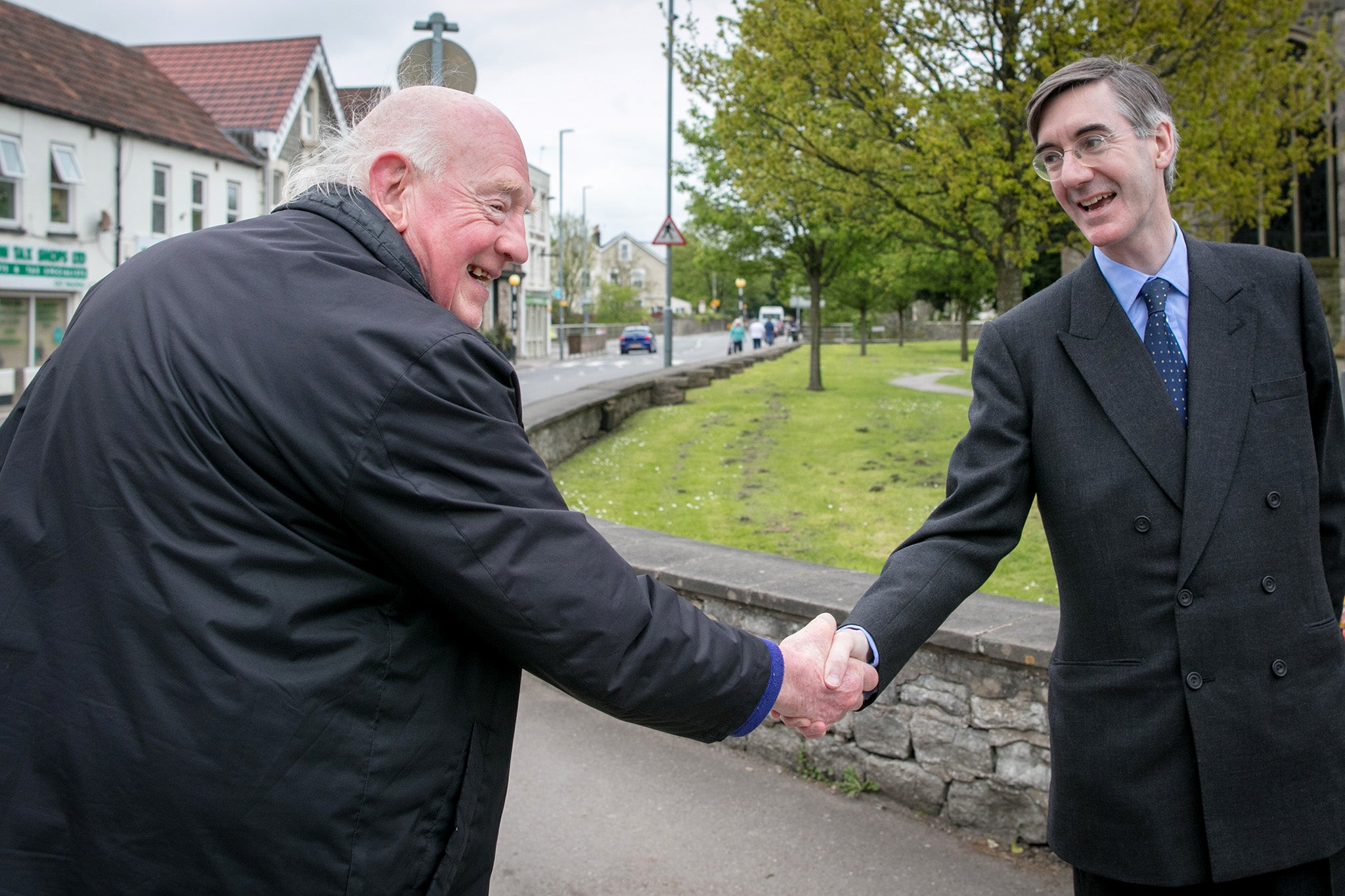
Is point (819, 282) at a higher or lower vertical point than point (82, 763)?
higher

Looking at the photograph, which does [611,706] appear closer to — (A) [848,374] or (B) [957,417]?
(B) [957,417]

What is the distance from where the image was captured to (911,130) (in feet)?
39.8

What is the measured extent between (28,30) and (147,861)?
97.8 ft

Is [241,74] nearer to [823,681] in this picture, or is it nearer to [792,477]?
[792,477]

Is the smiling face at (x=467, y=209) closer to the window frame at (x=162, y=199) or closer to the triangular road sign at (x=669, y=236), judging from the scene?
the triangular road sign at (x=669, y=236)

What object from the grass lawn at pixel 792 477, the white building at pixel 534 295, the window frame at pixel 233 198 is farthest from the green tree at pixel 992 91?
the white building at pixel 534 295

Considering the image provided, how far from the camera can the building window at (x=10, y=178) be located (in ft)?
74.4

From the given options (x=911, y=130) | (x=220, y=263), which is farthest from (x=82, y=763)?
(x=911, y=130)

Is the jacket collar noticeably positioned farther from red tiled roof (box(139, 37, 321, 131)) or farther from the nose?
red tiled roof (box(139, 37, 321, 131))

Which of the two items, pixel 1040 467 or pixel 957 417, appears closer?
pixel 1040 467

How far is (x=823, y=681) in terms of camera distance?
2.62 m

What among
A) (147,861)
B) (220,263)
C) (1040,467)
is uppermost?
(220,263)

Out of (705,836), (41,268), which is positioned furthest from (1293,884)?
(41,268)

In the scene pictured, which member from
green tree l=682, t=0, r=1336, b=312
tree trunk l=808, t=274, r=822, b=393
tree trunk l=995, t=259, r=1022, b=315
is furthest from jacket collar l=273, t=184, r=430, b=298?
tree trunk l=808, t=274, r=822, b=393
